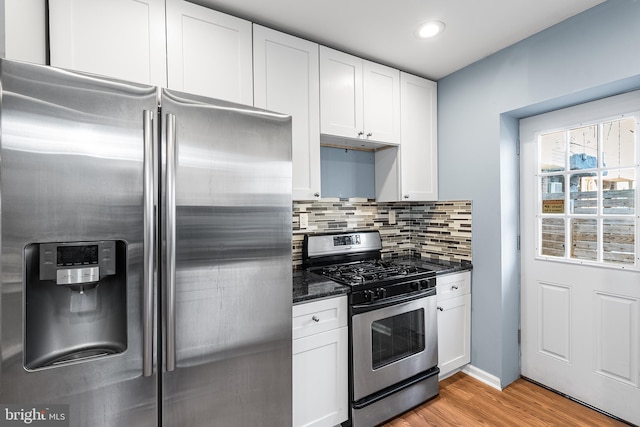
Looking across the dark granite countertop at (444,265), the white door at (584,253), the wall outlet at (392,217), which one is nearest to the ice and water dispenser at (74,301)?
the dark granite countertop at (444,265)

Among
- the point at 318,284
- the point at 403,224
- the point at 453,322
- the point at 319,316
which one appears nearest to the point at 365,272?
the point at 318,284

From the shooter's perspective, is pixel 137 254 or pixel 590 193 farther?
pixel 590 193

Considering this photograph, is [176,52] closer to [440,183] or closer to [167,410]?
[167,410]

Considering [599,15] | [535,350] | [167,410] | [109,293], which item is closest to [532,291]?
[535,350]

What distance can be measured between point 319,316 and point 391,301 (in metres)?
0.49

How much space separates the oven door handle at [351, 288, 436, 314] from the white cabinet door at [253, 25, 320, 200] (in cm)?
74

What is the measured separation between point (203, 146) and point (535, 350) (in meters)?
2.66

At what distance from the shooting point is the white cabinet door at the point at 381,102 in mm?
2213

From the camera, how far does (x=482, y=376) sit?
7.56 feet

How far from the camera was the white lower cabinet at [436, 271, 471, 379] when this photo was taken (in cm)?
221

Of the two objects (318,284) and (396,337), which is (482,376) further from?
(318,284)

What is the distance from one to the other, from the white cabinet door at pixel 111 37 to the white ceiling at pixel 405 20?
1.13 feet
